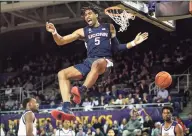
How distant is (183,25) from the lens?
922 inches

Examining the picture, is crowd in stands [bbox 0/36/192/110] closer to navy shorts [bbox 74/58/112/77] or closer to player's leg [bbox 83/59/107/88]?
navy shorts [bbox 74/58/112/77]

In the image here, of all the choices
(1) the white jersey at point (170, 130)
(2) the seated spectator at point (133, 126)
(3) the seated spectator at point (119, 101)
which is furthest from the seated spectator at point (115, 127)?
(1) the white jersey at point (170, 130)

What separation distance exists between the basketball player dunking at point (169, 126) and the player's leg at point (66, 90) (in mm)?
1774

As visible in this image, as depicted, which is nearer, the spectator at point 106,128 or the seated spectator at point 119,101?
the spectator at point 106,128

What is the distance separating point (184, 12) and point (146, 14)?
2697 millimetres

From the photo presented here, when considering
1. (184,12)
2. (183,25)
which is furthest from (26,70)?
(184,12)

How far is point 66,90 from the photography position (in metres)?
6.85

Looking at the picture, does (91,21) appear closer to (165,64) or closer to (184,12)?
(184,12)

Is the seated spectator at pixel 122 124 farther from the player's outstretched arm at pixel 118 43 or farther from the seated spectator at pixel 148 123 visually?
the player's outstretched arm at pixel 118 43

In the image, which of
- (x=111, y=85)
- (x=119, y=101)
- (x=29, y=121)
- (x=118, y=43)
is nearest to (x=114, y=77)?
(x=111, y=85)

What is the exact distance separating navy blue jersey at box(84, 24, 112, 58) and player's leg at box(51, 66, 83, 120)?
409 millimetres

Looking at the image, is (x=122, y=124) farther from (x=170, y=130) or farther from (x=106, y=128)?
(x=170, y=130)

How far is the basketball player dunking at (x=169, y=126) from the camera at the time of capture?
25.4 feet

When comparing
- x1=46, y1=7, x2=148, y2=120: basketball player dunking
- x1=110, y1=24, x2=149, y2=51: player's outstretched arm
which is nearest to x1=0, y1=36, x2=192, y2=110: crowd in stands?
x1=110, y1=24, x2=149, y2=51: player's outstretched arm
